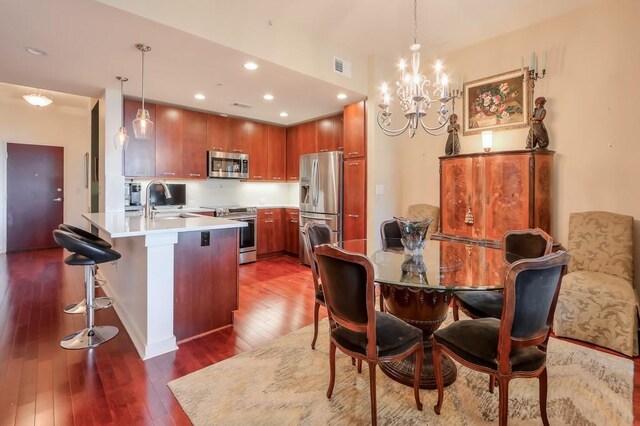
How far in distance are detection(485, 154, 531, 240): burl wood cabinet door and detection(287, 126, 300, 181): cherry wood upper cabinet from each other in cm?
355

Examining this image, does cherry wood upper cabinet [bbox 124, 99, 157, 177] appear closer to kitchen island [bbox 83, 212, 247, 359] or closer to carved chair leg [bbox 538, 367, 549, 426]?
kitchen island [bbox 83, 212, 247, 359]

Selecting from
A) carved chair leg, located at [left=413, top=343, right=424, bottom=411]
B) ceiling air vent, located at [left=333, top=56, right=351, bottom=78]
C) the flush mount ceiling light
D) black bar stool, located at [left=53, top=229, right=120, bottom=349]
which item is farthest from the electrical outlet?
the flush mount ceiling light

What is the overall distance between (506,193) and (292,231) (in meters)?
3.65

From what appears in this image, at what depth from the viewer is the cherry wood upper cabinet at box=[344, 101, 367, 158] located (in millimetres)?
4375

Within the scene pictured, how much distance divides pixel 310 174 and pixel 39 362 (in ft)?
12.8

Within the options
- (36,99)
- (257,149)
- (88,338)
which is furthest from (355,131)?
(36,99)

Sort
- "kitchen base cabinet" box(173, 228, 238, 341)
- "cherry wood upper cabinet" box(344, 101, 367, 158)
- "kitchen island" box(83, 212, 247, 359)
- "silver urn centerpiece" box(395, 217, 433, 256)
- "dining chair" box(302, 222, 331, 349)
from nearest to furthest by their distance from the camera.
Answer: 1. "silver urn centerpiece" box(395, 217, 433, 256)
2. "kitchen island" box(83, 212, 247, 359)
3. "dining chair" box(302, 222, 331, 349)
4. "kitchen base cabinet" box(173, 228, 238, 341)
5. "cherry wood upper cabinet" box(344, 101, 367, 158)

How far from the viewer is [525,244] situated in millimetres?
2434

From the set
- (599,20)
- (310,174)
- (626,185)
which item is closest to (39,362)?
(310,174)

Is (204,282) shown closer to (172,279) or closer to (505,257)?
(172,279)

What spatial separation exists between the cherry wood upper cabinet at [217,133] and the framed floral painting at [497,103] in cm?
382

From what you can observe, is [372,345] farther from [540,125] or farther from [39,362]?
[540,125]

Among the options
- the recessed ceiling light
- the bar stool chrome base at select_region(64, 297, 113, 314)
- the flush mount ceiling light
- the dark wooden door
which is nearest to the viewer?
the recessed ceiling light

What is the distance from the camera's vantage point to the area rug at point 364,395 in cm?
171
